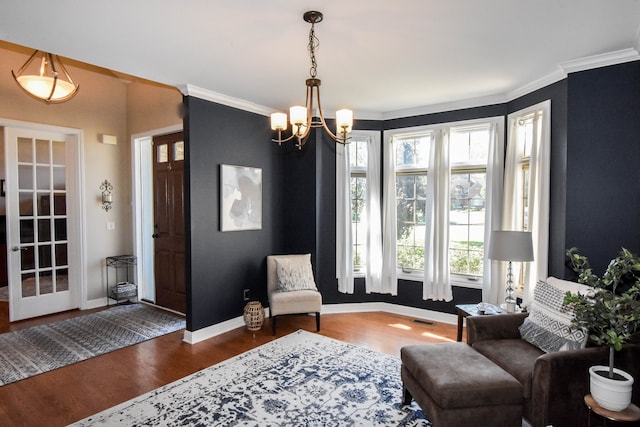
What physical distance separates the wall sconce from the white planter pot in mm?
5572

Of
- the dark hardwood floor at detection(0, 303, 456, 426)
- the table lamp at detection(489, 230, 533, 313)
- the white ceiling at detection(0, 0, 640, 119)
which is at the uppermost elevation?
the white ceiling at detection(0, 0, 640, 119)

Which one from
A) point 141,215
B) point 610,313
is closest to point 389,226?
point 610,313

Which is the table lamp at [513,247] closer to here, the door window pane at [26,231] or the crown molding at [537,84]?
the crown molding at [537,84]

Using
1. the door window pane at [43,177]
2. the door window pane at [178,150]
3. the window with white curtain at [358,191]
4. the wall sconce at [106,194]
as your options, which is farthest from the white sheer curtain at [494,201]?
the door window pane at [43,177]

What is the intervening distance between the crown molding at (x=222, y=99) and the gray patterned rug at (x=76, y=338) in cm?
266

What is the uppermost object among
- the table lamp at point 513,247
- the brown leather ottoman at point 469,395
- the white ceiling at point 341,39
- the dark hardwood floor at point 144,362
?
the white ceiling at point 341,39

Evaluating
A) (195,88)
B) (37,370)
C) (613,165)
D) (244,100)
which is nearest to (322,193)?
(244,100)

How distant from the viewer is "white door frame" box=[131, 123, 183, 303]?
5.22m

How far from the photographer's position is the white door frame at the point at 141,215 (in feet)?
17.1

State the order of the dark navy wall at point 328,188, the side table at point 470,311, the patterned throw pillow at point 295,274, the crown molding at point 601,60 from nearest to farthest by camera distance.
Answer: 1. the crown molding at point 601,60
2. the dark navy wall at point 328,188
3. the side table at point 470,311
4. the patterned throw pillow at point 295,274

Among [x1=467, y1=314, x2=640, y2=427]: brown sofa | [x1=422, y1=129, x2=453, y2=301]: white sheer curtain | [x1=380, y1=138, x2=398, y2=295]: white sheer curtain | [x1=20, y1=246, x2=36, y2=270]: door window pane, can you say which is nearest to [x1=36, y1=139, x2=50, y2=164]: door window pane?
[x1=20, y1=246, x2=36, y2=270]: door window pane

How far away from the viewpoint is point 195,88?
3.74m

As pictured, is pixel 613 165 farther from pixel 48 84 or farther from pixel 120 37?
pixel 48 84

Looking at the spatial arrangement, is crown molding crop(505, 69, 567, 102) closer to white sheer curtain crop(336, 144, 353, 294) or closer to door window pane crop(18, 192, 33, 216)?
white sheer curtain crop(336, 144, 353, 294)
